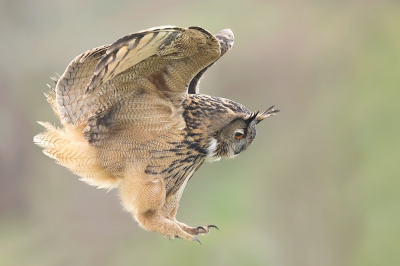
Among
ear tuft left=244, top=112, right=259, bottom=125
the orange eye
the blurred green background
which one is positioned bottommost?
the blurred green background

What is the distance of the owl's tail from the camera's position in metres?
1.79

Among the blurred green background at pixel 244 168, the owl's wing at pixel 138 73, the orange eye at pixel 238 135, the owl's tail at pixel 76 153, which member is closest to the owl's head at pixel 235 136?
the orange eye at pixel 238 135

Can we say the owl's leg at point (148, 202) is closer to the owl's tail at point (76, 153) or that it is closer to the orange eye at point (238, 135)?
the owl's tail at point (76, 153)

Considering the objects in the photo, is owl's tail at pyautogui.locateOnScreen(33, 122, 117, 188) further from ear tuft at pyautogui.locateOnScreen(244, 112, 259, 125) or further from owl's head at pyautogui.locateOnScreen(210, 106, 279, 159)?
ear tuft at pyautogui.locateOnScreen(244, 112, 259, 125)

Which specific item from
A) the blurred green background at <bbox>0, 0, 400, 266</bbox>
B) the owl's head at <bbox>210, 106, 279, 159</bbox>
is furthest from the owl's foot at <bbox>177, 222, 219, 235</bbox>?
the blurred green background at <bbox>0, 0, 400, 266</bbox>

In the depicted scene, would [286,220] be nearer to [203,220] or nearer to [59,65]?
[203,220]

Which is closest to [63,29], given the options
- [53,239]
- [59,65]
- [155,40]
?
[59,65]

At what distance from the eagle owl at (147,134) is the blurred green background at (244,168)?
1462mm

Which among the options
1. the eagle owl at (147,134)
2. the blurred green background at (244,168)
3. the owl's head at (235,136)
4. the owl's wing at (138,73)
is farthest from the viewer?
the blurred green background at (244,168)

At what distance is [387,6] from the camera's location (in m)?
4.91

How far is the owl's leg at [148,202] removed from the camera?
1.77m

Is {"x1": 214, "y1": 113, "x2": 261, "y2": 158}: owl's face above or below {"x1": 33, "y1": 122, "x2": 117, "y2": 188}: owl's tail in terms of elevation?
above

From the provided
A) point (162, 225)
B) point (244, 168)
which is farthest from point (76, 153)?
point (244, 168)

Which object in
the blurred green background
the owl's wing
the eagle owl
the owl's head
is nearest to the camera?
the owl's wing
